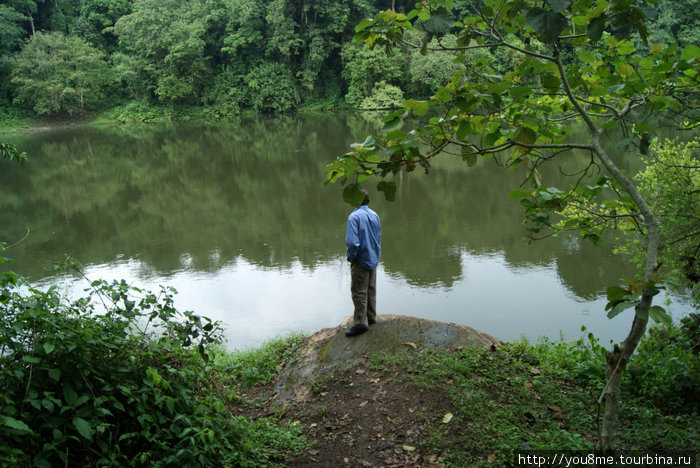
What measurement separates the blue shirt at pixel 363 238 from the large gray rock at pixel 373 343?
0.67m

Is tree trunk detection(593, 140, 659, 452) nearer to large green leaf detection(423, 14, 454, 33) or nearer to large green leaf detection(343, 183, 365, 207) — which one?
large green leaf detection(423, 14, 454, 33)

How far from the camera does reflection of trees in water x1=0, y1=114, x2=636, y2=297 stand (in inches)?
345

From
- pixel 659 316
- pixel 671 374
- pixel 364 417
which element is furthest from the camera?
pixel 364 417

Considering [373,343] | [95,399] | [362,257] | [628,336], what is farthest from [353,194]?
[373,343]

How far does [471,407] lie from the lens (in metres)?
3.29

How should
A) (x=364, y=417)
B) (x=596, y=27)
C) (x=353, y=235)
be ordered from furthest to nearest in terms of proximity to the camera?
(x=353, y=235), (x=364, y=417), (x=596, y=27)

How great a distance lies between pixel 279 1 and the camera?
31.7 metres

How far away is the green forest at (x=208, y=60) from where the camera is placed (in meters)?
32.2

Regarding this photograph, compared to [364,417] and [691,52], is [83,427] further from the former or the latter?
[691,52]

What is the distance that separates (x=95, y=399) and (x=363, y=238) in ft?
8.35

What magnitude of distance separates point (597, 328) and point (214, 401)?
4.88 m

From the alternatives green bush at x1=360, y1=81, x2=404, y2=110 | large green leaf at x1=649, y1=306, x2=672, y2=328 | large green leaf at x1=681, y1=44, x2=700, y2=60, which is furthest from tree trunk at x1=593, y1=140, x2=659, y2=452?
green bush at x1=360, y1=81, x2=404, y2=110

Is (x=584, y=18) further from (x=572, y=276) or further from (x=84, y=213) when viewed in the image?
(x=84, y=213)

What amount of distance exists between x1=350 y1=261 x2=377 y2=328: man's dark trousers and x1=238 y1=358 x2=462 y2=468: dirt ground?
0.45 metres
